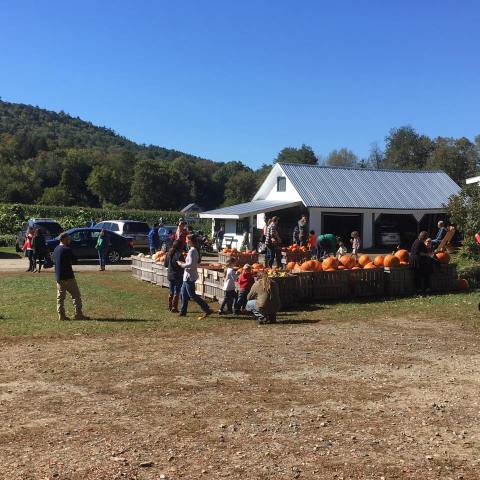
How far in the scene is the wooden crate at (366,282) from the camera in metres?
14.5

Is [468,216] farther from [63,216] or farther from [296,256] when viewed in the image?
[63,216]

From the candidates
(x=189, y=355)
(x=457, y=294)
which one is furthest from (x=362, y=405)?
(x=457, y=294)

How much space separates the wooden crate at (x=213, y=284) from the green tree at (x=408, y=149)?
80.1 metres

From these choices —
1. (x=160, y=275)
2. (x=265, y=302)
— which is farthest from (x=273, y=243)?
(x=265, y=302)

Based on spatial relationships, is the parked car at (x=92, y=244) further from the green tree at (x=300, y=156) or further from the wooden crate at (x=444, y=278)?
the green tree at (x=300, y=156)

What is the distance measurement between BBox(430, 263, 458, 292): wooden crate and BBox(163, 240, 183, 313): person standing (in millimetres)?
6991

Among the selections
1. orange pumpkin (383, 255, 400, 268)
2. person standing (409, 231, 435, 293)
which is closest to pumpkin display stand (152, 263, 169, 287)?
orange pumpkin (383, 255, 400, 268)

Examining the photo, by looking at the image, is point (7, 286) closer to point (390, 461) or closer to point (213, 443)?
point (213, 443)

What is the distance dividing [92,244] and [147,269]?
24.9 feet

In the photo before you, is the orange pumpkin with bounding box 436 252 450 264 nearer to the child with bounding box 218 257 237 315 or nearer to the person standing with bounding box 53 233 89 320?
the child with bounding box 218 257 237 315

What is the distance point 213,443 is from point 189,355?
11.2 ft

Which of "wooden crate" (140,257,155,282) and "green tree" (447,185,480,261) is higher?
"green tree" (447,185,480,261)

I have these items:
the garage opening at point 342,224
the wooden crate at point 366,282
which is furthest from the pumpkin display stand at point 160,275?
the garage opening at point 342,224

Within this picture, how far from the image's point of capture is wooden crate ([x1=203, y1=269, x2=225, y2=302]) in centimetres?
1364
